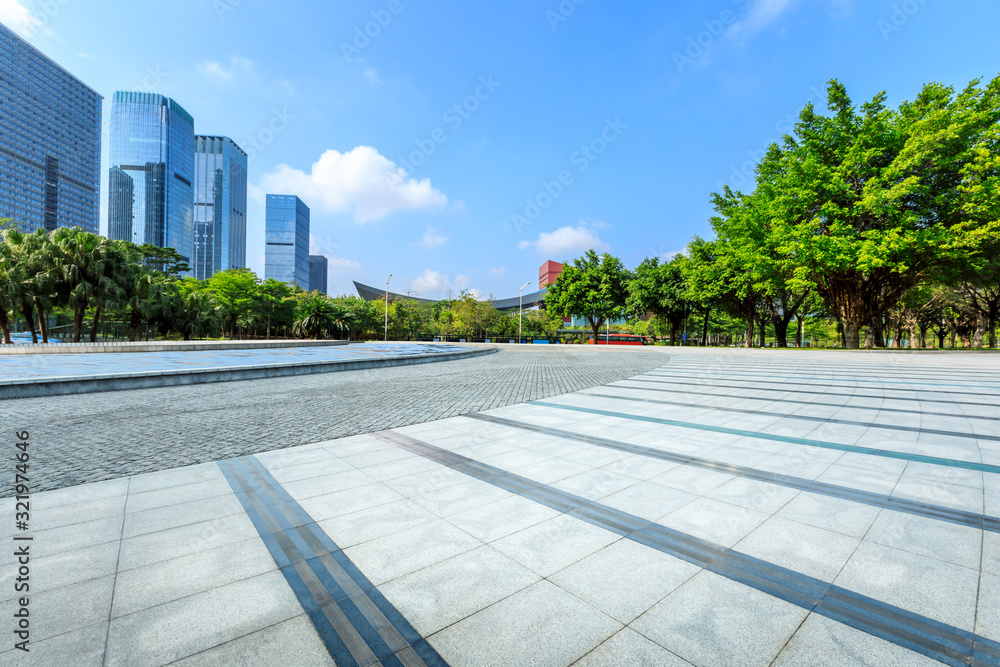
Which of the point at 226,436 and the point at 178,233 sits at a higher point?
the point at 178,233

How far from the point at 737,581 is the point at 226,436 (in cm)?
571

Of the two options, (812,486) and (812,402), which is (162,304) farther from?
(812,486)

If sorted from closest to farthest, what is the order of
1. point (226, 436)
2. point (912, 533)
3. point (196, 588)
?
point (196, 588), point (912, 533), point (226, 436)

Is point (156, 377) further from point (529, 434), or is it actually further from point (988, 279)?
point (988, 279)

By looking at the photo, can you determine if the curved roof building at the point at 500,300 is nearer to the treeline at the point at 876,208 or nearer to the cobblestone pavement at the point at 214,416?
the treeline at the point at 876,208

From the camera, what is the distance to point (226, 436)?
5246 mm

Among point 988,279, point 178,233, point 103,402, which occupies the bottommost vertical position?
point 103,402

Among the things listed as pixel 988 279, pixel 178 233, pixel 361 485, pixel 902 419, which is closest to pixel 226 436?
pixel 361 485

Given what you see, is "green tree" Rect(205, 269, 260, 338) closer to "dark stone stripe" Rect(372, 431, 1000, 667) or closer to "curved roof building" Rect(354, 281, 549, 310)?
"curved roof building" Rect(354, 281, 549, 310)

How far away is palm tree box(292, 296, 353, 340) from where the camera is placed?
42781 mm

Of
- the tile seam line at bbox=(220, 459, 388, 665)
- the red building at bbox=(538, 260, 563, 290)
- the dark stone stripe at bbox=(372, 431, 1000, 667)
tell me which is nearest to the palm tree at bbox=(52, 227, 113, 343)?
the tile seam line at bbox=(220, 459, 388, 665)

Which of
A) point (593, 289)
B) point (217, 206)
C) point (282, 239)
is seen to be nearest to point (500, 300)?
point (593, 289)

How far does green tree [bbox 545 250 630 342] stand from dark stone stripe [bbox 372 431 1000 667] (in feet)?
147

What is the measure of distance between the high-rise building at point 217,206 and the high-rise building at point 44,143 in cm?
6245
